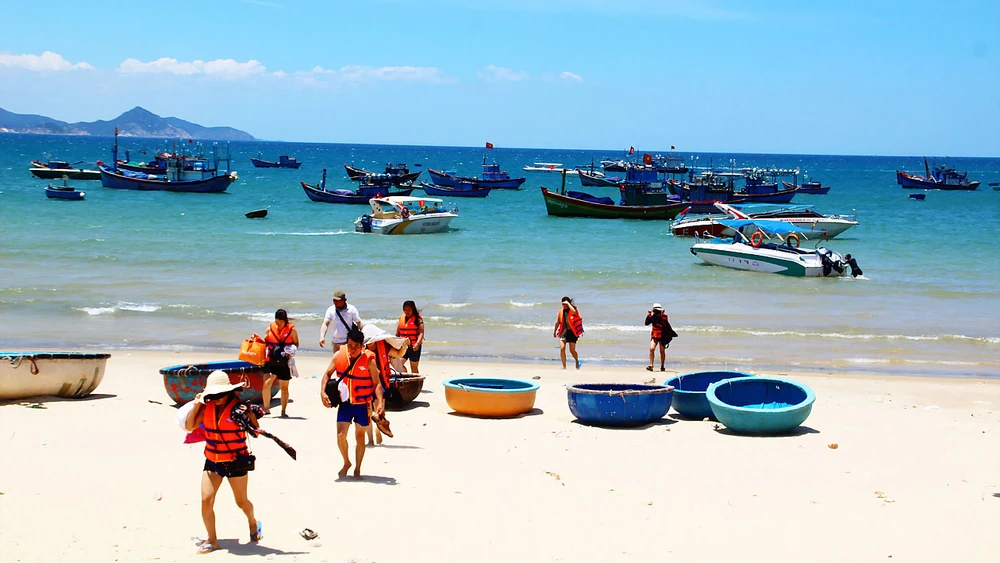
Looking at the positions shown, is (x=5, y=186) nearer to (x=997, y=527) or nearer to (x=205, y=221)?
(x=205, y=221)

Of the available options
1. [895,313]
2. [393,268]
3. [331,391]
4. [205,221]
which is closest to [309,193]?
[205,221]

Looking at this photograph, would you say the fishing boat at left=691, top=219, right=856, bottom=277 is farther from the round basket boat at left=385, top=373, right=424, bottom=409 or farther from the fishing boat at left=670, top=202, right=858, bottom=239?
the round basket boat at left=385, top=373, right=424, bottom=409

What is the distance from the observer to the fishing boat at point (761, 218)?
42094 millimetres

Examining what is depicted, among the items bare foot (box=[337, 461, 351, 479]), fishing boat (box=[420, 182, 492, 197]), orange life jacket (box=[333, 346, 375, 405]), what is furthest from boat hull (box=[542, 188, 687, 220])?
orange life jacket (box=[333, 346, 375, 405])

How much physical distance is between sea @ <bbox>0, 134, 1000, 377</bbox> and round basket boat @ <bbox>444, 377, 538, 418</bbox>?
4.74m

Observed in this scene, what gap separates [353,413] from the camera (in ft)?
27.7

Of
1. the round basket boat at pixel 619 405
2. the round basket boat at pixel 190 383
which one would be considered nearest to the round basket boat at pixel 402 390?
the round basket boat at pixel 190 383

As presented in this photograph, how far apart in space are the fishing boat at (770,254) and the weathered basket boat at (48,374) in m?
21.8

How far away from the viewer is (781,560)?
716cm

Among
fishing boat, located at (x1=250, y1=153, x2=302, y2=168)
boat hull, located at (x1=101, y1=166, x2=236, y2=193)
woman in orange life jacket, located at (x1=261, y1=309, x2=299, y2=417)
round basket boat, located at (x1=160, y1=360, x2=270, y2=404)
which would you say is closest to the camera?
woman in orange life jacket, located at (x1=261, y1=309, x2=299, y2=417)

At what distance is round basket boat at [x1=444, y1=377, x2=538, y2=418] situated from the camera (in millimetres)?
11523

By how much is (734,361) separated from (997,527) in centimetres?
939

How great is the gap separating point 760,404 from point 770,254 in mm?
18959

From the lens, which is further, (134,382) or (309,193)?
(309,193)
